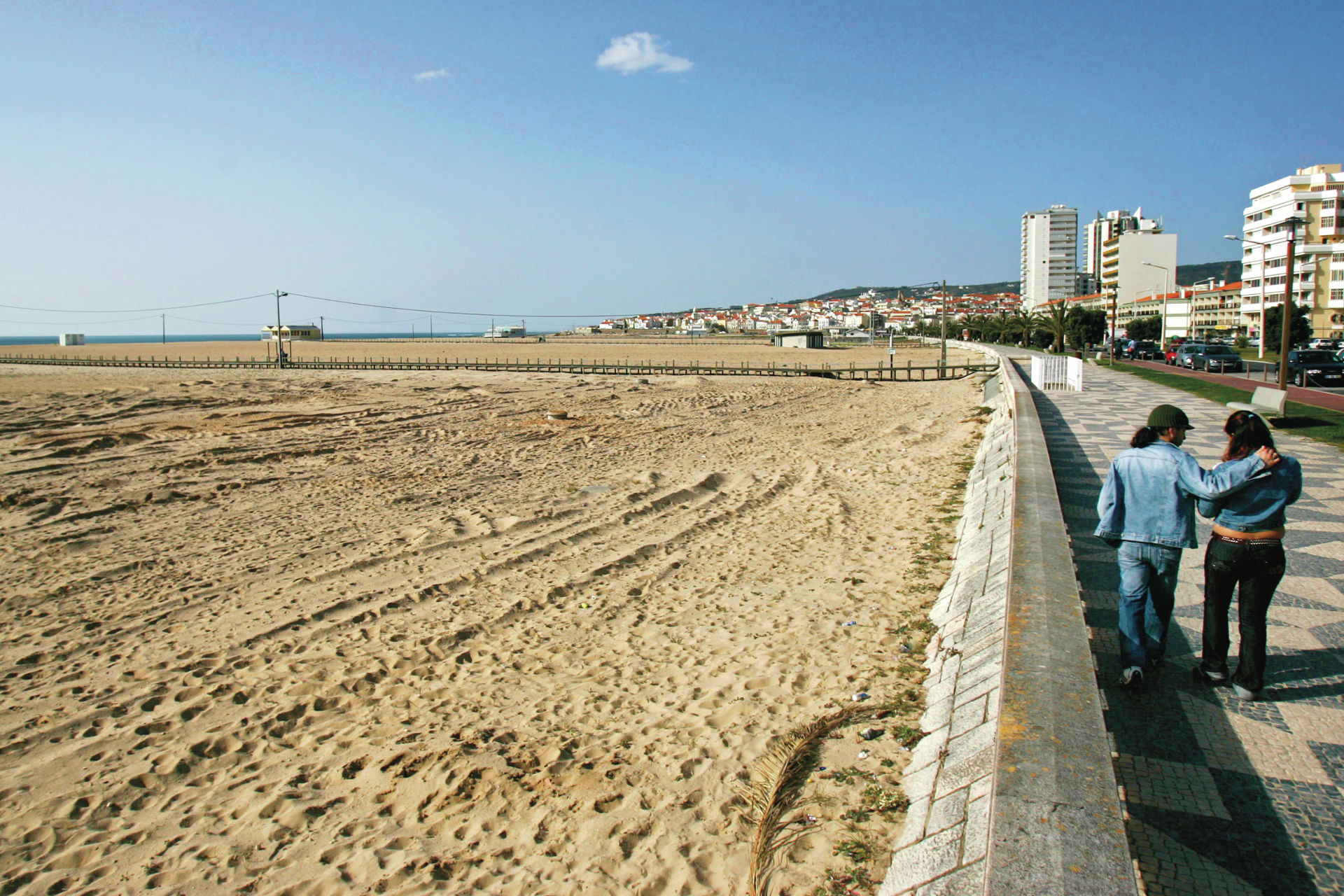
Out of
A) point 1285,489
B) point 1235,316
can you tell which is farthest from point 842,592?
point 1235,316

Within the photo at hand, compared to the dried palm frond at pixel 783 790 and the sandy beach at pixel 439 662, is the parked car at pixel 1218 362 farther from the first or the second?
the dried palm frond at pixel 783 790

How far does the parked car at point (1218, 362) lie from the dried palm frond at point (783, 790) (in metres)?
35.3

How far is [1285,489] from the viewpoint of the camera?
4.02m

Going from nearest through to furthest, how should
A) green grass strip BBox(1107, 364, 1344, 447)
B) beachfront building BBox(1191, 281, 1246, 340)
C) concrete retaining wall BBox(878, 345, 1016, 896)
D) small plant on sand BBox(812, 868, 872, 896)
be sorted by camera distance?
concrete retaining wall BBox(878, 345, 1016, 896)
small plant on sand BBox(812, 868, 872, 896)
green grass strip BBox(1107, 364, 1344, 447)
beachfront building BBox(1191, 281, 1246, 340)

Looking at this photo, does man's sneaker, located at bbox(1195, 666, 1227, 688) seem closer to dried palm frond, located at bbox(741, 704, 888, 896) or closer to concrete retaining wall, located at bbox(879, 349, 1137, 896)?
concrete retaining wall, located at bbox(879, 349, 1137, 896)

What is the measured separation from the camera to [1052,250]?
609 ft

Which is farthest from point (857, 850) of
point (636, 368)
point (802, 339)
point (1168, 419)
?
point (802, 339)

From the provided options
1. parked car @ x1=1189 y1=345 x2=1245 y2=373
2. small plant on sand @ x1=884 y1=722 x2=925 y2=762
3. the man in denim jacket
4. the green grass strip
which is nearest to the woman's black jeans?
the man in denim jacket

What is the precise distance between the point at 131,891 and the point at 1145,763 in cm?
475

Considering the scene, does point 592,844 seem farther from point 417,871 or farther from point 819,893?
point 819,893

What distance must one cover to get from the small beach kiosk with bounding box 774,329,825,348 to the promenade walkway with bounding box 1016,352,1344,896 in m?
84.1

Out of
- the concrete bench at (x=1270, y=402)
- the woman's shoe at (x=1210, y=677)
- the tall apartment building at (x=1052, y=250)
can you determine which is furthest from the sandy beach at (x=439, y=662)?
the tall apartment building at (x=1052, y=250)

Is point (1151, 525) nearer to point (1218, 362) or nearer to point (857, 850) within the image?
point (857, 850)

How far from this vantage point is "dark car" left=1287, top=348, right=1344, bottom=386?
2558 cm
